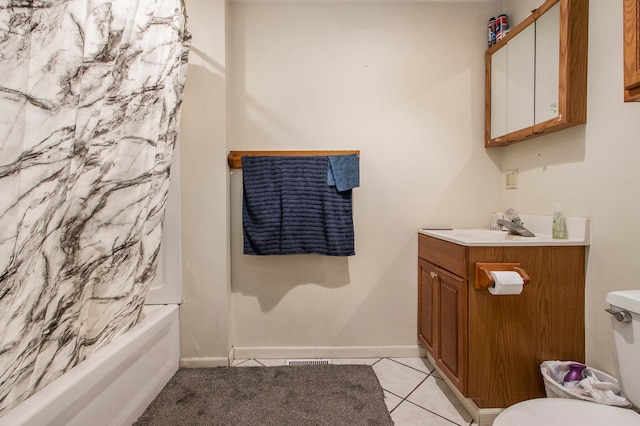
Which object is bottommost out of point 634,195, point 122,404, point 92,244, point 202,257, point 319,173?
point 122,404

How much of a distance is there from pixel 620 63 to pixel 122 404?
258 centimetres

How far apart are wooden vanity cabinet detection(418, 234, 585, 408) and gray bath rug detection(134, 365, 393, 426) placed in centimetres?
51

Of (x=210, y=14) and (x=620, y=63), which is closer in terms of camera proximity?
(x=620, y=63)

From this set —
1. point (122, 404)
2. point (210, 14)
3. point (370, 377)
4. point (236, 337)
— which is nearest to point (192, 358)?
point (236, 337)

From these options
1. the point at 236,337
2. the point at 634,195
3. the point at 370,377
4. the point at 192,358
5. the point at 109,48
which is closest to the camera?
the point at 109,48

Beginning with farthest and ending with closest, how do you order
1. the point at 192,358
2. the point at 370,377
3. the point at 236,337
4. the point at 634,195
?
the point at 236,337 < the point at 192,358 < the point at 370,377 < the point at 634,195

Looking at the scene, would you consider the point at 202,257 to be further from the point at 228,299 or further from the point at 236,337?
the point at 236,337

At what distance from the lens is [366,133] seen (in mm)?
2059

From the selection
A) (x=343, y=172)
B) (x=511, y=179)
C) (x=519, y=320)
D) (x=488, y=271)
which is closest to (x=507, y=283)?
(x=488, y=271)

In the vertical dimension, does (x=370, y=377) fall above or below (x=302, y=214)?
below

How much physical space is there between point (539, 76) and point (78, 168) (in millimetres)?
2085

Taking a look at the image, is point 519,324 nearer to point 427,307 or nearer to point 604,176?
point 427,307

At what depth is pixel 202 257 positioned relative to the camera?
191 cm

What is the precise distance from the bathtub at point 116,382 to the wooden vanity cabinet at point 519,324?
60.2 inches
